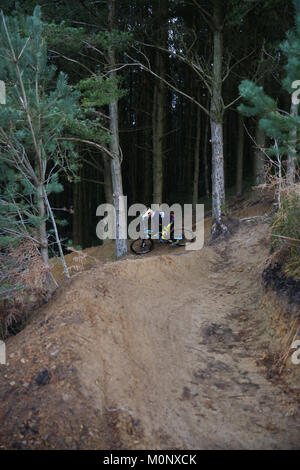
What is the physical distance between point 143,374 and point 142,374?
0.01 m

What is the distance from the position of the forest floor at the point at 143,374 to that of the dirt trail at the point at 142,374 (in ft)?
0.04

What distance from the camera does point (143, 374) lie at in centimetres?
414

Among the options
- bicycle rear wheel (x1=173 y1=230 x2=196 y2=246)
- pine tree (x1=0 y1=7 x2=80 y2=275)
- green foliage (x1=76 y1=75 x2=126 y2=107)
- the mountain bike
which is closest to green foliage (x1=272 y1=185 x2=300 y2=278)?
pine tree (x1=0 y1=7 x2=80 y2=275)

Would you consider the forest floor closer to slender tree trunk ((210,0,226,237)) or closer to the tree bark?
slender tree trunk ((210,0,226,237))

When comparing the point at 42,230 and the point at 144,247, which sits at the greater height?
the point at 42,230

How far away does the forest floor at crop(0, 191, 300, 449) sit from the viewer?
3201 mm

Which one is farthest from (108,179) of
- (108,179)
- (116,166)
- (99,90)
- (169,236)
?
(99,90)

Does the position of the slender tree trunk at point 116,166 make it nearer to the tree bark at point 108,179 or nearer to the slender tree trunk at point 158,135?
the slender tree trunk at point 158,135

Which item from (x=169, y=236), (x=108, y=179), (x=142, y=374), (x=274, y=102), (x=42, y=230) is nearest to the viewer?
(x=142, y=374)

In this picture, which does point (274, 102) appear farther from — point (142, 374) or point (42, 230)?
point (42, 230)

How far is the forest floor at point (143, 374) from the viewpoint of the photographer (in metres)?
3.20

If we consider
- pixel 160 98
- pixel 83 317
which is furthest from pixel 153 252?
pixel 83 317

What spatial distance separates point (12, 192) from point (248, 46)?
12.4 m

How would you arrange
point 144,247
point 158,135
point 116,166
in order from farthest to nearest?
point 158,135 < point 144,247 < point 116,166
